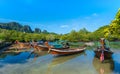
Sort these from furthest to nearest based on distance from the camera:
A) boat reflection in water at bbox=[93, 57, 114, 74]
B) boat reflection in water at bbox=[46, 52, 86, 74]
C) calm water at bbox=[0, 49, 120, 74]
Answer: boat reflection in water at bbox=[46, 52, 86, 74] < calm water at bbox=[0, 49, 120, 74] < boat reflection in water at bbox=[93, 57, 114, 74]

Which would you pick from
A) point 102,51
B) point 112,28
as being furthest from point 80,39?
point 112,28

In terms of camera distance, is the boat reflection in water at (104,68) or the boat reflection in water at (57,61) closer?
the boat reflection in water at (104,68)

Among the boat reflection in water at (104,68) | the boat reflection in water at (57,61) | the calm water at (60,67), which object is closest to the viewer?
the boat reflection in water at (104,68)

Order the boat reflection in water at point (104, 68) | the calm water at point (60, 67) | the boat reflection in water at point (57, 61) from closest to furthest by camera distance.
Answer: the boat reflection in water at point (104, 68), the calm water at point (60, 67), the boat reflection in water at point (57, 61)

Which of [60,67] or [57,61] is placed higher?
[57,61]

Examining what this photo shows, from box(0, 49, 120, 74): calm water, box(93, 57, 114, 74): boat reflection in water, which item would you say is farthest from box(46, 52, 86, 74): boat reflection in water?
box(93, 57, 114, 74): boat reflection in water

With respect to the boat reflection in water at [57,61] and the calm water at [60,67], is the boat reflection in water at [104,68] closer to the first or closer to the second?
the calm water at [60,67]

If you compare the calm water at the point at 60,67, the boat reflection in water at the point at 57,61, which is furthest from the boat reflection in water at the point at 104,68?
the boat reflection in water at the point at 57,61

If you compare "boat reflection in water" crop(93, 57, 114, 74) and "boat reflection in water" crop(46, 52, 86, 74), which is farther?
"boat reflection in water" crop(46, 52, 86, 74)

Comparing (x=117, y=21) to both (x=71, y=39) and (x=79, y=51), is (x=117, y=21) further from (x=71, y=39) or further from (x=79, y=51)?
(x=71, y=39)

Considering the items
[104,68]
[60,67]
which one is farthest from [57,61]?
[104,68]

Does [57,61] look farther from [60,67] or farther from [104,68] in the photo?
[104,68]

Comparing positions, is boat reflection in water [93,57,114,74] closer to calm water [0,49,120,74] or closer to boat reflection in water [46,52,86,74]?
calm water [0,49,120,74]

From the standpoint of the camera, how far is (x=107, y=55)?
24.7m
